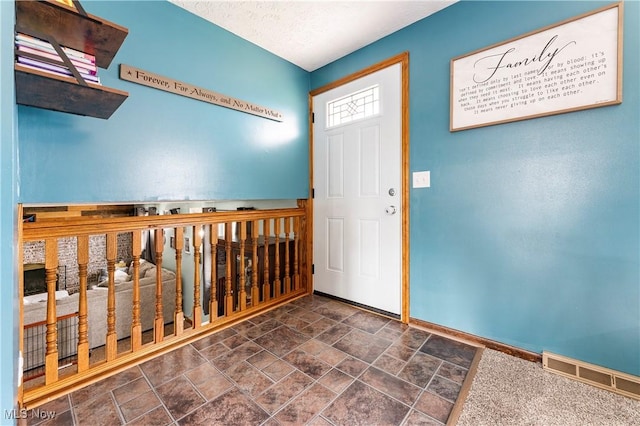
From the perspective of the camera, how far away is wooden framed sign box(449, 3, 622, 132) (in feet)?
4.69

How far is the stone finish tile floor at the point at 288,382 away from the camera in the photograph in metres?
1.24

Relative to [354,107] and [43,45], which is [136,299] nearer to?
→ [43,45]

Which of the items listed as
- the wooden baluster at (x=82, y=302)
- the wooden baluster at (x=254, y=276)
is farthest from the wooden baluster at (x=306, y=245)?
the wooden baluster at (x=82, y=302)

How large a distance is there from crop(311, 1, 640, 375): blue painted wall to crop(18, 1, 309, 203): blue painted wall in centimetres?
122

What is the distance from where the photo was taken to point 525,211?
5.57 feet

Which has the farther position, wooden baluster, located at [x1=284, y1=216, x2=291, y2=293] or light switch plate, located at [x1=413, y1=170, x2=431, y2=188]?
wooden baluster, located at [x1=284, y1=216, x2=291, y2=293]

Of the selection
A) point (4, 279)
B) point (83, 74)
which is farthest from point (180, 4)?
point (4, 279)

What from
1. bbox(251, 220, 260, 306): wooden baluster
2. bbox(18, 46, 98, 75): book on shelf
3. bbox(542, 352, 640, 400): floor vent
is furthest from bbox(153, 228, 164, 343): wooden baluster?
bbox(542, 352, 640, 400): floor vent

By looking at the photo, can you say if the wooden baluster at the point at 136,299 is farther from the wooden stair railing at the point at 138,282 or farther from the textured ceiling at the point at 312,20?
the textured ceiling at the point at 312,20

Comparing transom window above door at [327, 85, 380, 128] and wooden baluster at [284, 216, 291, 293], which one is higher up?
transom window above door at [327, 85, 380, 128]

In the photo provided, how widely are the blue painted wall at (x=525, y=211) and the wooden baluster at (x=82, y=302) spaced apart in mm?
2176

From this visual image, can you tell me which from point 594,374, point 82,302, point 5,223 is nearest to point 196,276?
point 82,302

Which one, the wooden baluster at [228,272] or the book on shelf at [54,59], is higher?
the book on shelf at [54,59]

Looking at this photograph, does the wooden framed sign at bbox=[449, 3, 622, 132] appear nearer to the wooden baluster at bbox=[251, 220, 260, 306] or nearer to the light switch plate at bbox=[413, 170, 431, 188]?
the light switch plate at bbox=[413, 170, 431, 188]
